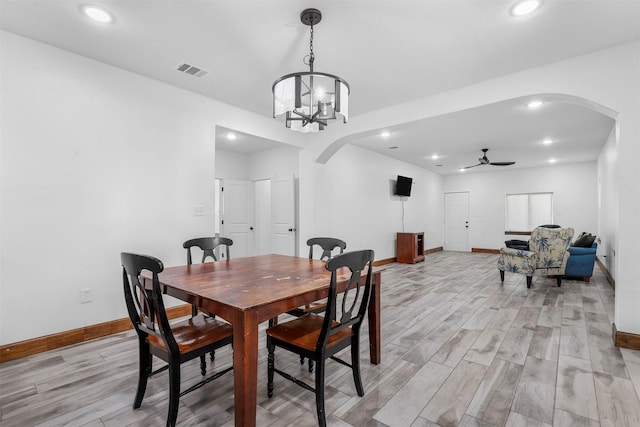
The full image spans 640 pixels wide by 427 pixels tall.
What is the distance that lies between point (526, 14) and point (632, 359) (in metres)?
2.85

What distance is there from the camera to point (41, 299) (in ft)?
8.59

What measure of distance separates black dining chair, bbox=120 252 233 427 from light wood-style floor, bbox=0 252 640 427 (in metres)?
0.27

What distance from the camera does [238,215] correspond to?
20.4 feet

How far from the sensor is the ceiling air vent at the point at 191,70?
3033 mm

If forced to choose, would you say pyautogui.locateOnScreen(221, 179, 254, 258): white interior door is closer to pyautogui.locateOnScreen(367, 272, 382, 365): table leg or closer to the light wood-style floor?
the light wood-style floor

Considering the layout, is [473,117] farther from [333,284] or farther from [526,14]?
[333,284]

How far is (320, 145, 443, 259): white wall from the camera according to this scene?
5844mm

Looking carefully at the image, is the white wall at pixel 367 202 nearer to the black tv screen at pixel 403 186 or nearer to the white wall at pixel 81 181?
the black tv screen at pixel 403 186

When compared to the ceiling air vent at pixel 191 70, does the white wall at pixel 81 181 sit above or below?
below

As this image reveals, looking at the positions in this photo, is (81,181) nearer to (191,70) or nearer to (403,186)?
(191,70)

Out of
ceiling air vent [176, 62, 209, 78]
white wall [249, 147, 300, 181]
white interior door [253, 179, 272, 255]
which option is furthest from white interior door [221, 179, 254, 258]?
ceiling air vent [176, 62, 209, 78]

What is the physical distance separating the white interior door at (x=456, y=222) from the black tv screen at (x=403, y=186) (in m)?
3.05

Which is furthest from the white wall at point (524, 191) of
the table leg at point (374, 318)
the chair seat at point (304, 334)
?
the chair seat at point (304, 334)

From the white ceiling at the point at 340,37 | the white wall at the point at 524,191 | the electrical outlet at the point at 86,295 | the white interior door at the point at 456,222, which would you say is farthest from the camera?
the white interior door at the point at 456,222
